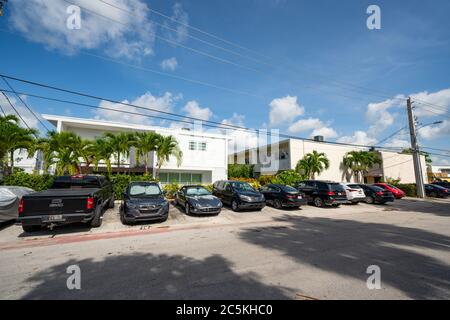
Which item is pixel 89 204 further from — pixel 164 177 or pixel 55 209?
pixel 164 177

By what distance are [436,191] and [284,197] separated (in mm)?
22699

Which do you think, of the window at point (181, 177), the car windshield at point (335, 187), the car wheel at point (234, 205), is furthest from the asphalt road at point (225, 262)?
the window at point (181, 177)

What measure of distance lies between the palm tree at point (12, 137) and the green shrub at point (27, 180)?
5.77 ft

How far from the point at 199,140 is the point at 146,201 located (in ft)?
56.0

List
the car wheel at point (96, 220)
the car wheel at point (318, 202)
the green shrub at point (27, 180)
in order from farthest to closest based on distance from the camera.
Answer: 1. the car wheel at point (318, 202)
2. the green shrub at point (27, 180)
3. the car wheel at point (96, 220)

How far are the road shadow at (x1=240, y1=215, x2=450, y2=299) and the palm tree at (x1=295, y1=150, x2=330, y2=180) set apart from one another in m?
17.7

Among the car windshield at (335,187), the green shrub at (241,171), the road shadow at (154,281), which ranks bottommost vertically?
the road shadow at (154,281)

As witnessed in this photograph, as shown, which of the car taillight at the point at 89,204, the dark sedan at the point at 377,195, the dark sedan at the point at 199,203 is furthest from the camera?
the dark sedan at the point at 377,195

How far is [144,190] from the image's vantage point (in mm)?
9336

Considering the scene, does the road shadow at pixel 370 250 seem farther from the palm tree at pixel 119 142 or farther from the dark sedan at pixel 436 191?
the dark sedan at pixel 436 191

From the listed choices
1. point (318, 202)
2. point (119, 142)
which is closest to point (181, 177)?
point (119, 142)

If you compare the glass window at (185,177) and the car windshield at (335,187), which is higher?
the glass window at (185,177)

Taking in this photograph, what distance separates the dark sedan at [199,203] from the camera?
973 cm
